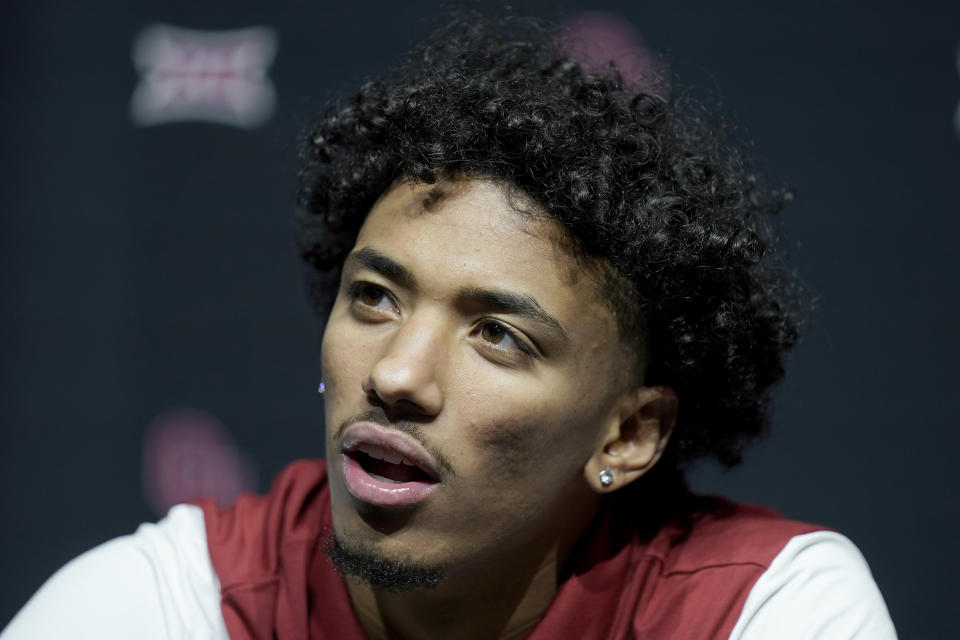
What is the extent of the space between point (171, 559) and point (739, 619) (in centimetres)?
96

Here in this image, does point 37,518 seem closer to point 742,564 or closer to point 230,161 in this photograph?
point 230,161

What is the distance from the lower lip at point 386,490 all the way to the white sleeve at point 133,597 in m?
0.39

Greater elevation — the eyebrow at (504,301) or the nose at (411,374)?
the eyebrow at (504,301)

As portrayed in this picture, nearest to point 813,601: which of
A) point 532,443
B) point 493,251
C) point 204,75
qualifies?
point 532,443

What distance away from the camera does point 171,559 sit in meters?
1.70

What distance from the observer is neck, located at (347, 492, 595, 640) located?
162cm

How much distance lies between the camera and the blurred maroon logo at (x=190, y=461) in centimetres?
292

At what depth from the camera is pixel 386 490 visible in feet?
4.79

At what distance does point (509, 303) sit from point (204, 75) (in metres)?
1.80

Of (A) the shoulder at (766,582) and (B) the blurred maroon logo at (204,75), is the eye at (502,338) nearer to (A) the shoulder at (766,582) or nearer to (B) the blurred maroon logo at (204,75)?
(A) the shoulder at (766,582)

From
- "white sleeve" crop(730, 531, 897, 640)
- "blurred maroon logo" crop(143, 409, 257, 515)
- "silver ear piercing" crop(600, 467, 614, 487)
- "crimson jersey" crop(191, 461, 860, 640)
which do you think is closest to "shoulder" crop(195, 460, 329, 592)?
"crimson jersey" crop(191, 461, 860, 640)

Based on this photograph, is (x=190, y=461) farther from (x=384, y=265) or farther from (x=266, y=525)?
(x=384, y=265)

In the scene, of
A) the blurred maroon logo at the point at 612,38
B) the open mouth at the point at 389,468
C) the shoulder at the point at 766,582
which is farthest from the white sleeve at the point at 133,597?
the blurred maroon logo at the point at 612,38

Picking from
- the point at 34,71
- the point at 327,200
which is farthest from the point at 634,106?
the point at 34,71
